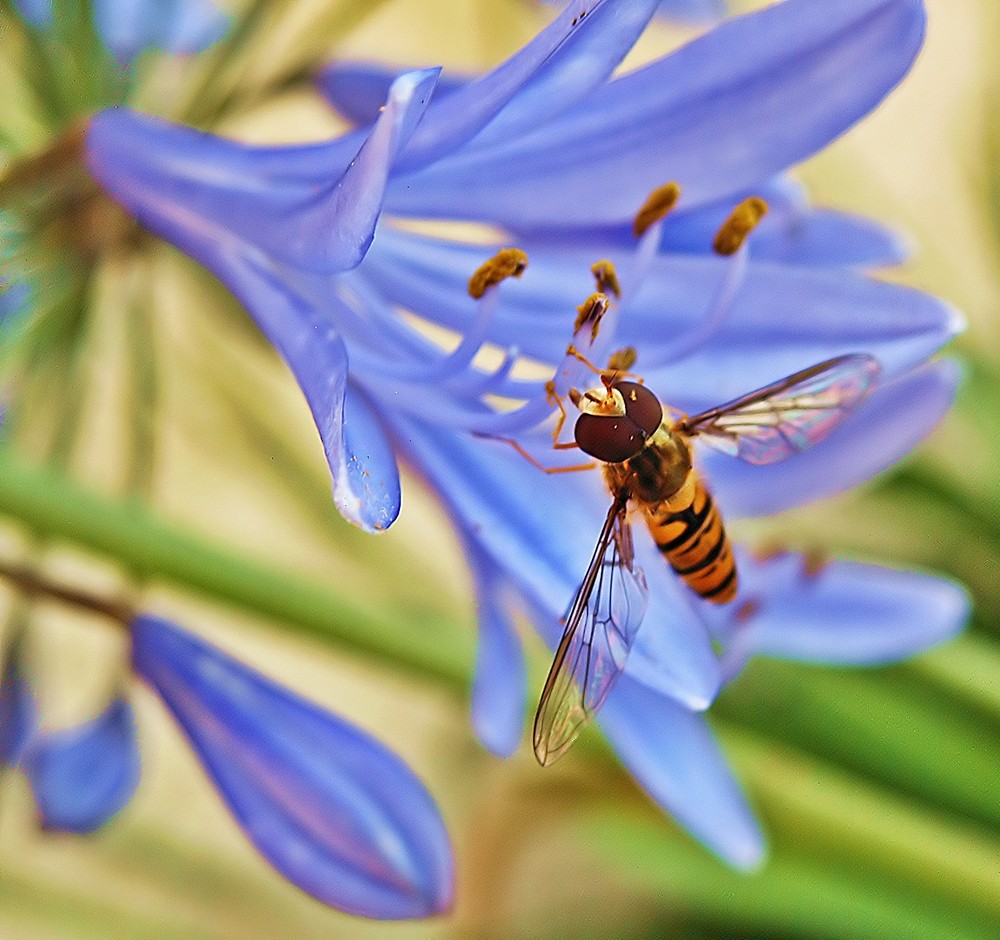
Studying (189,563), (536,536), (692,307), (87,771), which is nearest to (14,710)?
(87,771)

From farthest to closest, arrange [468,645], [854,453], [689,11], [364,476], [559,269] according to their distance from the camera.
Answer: [689,11] → [468,645] → [854,453] → [559,269] → [364,476]

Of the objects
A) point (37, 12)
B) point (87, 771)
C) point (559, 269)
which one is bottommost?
point (87, 771)

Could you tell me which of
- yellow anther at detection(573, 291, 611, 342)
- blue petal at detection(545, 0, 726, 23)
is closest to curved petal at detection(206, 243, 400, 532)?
yellow anther at detection(573, 291, 611, 342)

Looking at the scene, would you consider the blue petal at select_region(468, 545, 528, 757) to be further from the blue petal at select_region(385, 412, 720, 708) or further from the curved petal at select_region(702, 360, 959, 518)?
the curved petal at select_region(702, 360, 959, 518)

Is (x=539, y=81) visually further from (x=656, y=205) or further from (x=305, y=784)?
(x=305, y=784)

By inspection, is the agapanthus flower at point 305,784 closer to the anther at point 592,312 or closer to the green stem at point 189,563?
the green stem at point 189,563

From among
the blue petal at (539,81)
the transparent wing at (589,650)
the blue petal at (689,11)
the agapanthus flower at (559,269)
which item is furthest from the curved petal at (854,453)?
the blue petal at (689,11)

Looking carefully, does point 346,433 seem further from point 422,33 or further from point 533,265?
point 422,33
